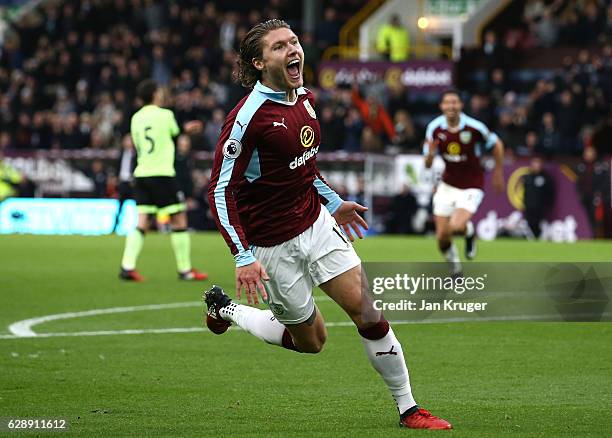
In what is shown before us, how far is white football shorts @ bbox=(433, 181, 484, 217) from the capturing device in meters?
15.6

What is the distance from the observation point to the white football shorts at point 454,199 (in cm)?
1560

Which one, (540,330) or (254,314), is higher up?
(254,314)

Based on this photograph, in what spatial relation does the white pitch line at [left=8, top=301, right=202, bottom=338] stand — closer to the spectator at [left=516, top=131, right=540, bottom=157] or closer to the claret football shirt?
the claret football shirt

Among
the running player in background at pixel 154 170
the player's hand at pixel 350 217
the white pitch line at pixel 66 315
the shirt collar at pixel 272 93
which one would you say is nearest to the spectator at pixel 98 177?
the running player in background at pixel 154 170

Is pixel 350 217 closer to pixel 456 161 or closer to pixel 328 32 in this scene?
pixel 456 161

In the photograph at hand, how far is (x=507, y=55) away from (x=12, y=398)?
79.6 feet

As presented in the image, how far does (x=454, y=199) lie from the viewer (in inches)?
617

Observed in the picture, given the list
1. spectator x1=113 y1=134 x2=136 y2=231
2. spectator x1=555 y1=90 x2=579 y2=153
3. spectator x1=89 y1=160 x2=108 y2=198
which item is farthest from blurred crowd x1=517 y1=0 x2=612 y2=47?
spectator x1=89 y1=160 x2=108 y2=198

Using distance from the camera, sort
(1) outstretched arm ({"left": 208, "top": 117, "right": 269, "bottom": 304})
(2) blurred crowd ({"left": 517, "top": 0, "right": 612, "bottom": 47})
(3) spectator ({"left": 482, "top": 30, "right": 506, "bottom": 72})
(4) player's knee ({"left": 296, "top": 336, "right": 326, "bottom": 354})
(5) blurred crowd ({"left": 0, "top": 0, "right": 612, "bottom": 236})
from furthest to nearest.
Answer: (3) spectator ({"left": 482, "top": 30, "right": 506, "bottom": 72})
(2) blurred crowd ({"left": 517, "top": 0, "right": 612, "bottom": 47})
(5) blurred crowd ({"left": 0, "top": 0, "right": 612, "bottom": 236})
(4) player's knee ({"left": 296, "top": 336, "right": 326, "bottom": 354})
(1) outstretched arm ({"left": 208, "top": 117, "right": 269, "bottom": 304})

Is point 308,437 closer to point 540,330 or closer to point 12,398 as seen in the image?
point 12,398

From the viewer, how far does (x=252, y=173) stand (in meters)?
6.93

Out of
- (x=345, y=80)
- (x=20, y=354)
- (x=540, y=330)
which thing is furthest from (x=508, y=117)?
(x=20, y=354)

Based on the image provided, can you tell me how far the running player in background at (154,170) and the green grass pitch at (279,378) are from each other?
219cm

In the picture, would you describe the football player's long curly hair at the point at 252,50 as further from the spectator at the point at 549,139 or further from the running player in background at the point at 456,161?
the spectator at the point at 549,139
